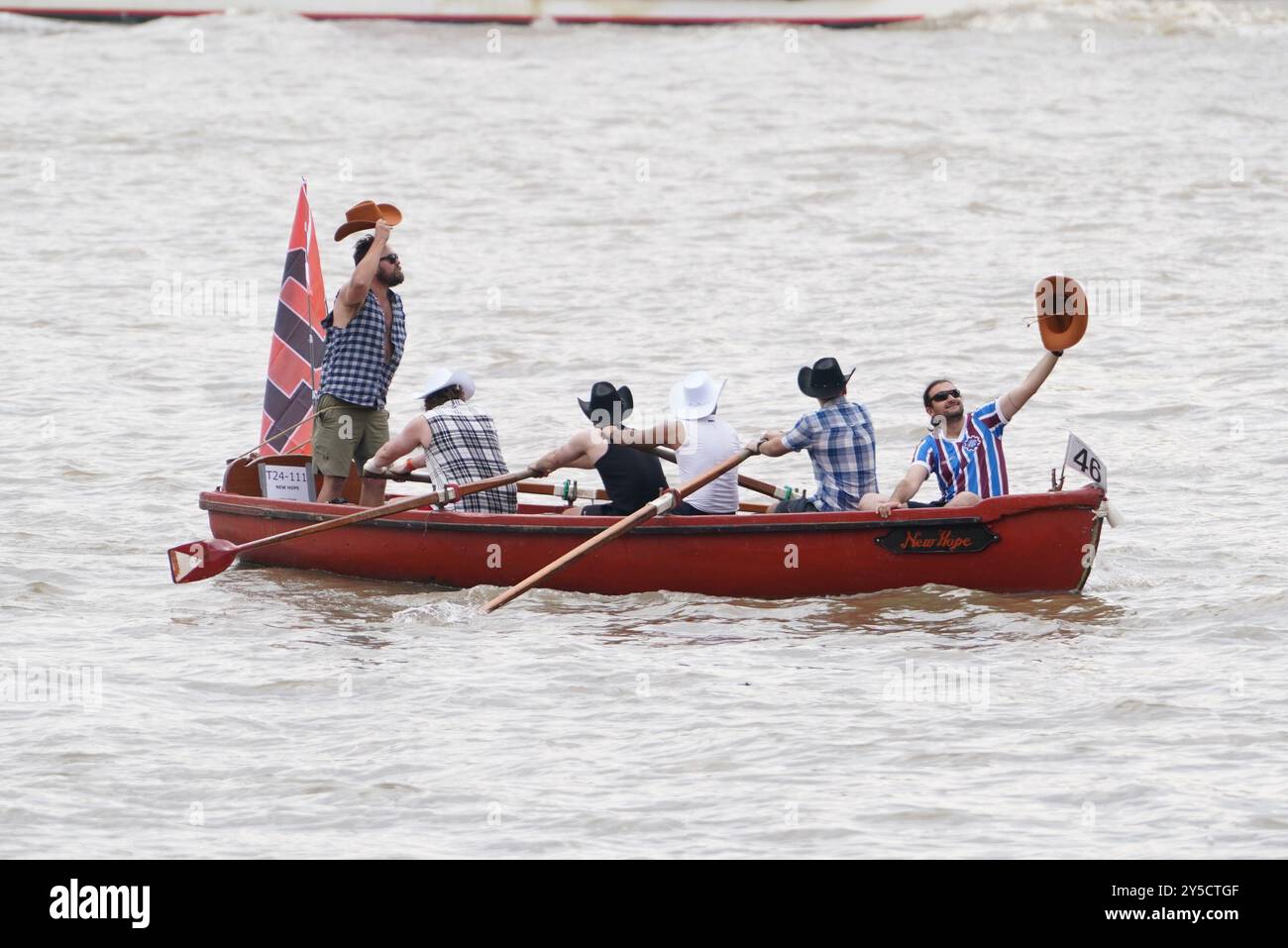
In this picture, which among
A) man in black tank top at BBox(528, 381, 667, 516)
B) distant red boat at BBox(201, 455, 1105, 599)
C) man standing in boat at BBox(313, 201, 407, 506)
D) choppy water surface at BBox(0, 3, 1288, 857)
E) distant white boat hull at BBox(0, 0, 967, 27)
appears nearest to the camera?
choppy water surface at BBox(0, 3, 1288, 857)

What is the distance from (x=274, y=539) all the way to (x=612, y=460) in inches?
86.8

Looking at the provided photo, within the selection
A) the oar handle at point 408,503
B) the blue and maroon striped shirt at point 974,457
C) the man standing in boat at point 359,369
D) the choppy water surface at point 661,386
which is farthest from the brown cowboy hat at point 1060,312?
the man standing in boat at point 359,369

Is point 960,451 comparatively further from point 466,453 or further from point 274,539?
point 274,539

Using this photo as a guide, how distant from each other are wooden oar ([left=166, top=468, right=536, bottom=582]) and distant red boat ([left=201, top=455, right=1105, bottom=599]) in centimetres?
13

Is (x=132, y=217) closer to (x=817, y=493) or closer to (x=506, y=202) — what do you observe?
(x=506, y=202)

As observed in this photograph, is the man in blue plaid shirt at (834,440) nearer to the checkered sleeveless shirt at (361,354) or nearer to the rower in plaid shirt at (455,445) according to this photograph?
the rower in plaid shirt at (455,445)

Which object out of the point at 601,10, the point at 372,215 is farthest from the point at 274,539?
the point at 601,10

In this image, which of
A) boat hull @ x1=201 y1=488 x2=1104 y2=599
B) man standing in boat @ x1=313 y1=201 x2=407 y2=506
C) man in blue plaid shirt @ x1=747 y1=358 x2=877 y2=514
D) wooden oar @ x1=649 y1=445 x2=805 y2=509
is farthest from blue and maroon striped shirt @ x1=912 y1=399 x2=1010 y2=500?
man standing in boat @ x1=313 y1=201 x2=407 y2=506

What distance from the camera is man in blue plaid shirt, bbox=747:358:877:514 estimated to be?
10.5m

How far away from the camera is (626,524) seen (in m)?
10.5

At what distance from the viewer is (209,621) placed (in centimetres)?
1101

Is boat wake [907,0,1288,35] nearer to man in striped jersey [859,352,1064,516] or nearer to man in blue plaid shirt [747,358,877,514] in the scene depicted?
man in striped jersey [859,352,1064,516]

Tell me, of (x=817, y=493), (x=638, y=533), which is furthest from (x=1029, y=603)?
(x=638, y=533)

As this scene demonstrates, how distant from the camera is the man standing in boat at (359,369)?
1148 cm
